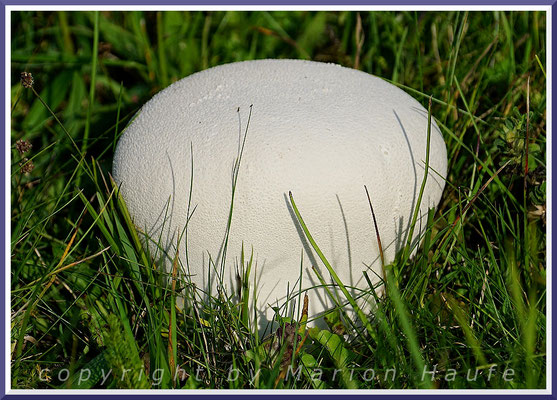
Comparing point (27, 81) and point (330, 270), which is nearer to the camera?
point (330, 270)

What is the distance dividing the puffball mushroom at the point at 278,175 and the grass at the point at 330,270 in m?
0.06

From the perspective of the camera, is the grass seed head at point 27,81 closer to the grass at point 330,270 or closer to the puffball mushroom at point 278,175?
the grass at point 330,270

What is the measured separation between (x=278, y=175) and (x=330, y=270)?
0.26 m

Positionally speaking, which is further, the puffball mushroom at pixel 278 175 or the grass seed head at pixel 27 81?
the grass seed head at pixel 27 81

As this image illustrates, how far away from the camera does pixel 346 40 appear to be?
2553 mm

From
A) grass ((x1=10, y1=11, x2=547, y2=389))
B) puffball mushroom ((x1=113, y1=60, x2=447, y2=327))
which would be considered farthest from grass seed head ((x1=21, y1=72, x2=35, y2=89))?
puffball mushroom ((x1=113, y1=60, x2=447, y2=327))

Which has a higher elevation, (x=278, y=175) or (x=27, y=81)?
(x=27, y=81)

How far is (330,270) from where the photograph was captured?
4.39ft

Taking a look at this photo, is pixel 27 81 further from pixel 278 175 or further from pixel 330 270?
pixel 330 270

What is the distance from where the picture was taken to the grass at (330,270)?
1.32 m


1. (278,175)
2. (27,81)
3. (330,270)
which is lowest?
Result: (330,270)

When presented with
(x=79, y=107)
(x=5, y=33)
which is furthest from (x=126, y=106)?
(x=5, y=33)

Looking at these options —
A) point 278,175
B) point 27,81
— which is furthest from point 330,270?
point 27,81

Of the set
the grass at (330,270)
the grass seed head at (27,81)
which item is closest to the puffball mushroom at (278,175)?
the grass at (330,270)
